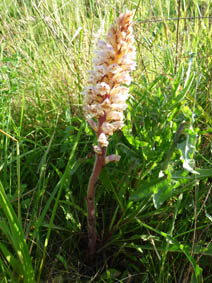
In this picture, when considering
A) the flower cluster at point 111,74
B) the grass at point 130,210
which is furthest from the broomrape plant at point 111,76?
the grass at point 130,210

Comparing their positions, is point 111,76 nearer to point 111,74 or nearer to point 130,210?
point 111,74

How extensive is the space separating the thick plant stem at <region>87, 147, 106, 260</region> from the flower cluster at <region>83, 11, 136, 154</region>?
0.05m

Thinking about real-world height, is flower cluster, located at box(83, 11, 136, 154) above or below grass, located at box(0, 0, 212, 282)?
above

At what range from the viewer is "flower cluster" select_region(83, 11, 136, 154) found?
0.92 metres

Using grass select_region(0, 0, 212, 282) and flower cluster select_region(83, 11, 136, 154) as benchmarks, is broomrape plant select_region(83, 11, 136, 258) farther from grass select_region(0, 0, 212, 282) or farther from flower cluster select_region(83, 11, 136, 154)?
grass select_region(0, 0, 212, 282)

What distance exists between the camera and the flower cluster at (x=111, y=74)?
36.1 inches

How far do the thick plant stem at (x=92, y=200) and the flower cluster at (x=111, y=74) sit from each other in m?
0.05

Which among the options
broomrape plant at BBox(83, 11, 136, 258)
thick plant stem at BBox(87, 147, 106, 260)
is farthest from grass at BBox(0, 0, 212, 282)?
broomrape plant at BBox(83, 11, 136, 258)

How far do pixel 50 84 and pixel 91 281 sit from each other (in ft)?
3.55

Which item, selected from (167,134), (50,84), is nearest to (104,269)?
(167,134)

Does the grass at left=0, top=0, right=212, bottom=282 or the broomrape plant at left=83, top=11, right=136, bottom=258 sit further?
the grass at left=0, top=0, right=212, bottom=282

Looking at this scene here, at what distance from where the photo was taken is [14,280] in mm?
1007

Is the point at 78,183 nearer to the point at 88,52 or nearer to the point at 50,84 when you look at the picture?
the point at 50,84

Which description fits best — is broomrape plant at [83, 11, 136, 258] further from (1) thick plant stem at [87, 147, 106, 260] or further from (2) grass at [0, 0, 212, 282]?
(2) grass at [0, 0, 212, 282]
